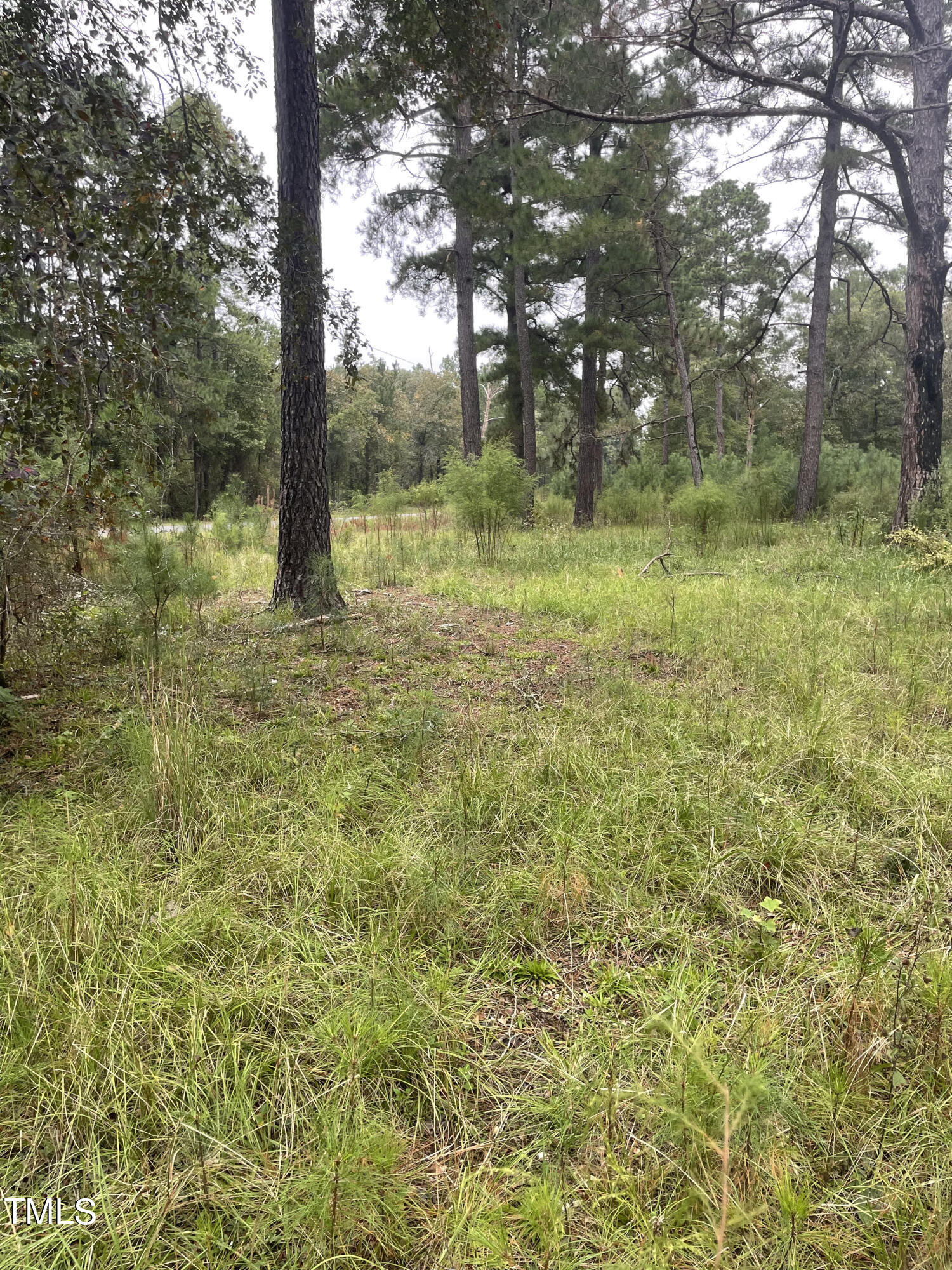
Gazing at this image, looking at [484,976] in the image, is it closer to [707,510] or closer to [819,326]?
[707,510]

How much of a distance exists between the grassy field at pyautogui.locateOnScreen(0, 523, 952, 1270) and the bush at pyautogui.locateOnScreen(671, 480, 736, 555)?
5940mm

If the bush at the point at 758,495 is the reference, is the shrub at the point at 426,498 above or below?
above

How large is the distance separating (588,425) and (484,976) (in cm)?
1285

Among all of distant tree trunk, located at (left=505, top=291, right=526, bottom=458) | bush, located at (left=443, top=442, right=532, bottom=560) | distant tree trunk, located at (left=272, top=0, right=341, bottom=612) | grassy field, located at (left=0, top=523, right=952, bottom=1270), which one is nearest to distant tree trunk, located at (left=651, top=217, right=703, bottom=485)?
distant tree trunk, located at (left=505, top=291, right=526, bottom=458)

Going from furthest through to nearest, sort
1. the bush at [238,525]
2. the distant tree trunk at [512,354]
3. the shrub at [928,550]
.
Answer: the distant tree trunk at [512,354]
the bush at [238,525]
the shrub at [928,550]

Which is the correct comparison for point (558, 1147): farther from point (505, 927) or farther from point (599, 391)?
point (599, 391)

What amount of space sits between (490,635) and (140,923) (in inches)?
140

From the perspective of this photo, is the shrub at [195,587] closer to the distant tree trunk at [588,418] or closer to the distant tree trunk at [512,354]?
the distant tree trunk at [588,418]

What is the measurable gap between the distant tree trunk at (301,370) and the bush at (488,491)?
3.67 metres

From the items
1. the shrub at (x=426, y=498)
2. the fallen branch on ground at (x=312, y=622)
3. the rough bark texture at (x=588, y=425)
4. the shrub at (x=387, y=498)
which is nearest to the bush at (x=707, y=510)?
the rough bark texture at (x=588, y=425)

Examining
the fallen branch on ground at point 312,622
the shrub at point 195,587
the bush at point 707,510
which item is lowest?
the fallen branch on ground at point 312,622

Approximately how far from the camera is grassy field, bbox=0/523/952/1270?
1.04m

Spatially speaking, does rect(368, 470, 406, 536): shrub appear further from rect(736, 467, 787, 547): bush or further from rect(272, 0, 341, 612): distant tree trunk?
rect(272, 0, 341, 612): distant tree trunk

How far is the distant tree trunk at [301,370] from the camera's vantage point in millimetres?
4488
